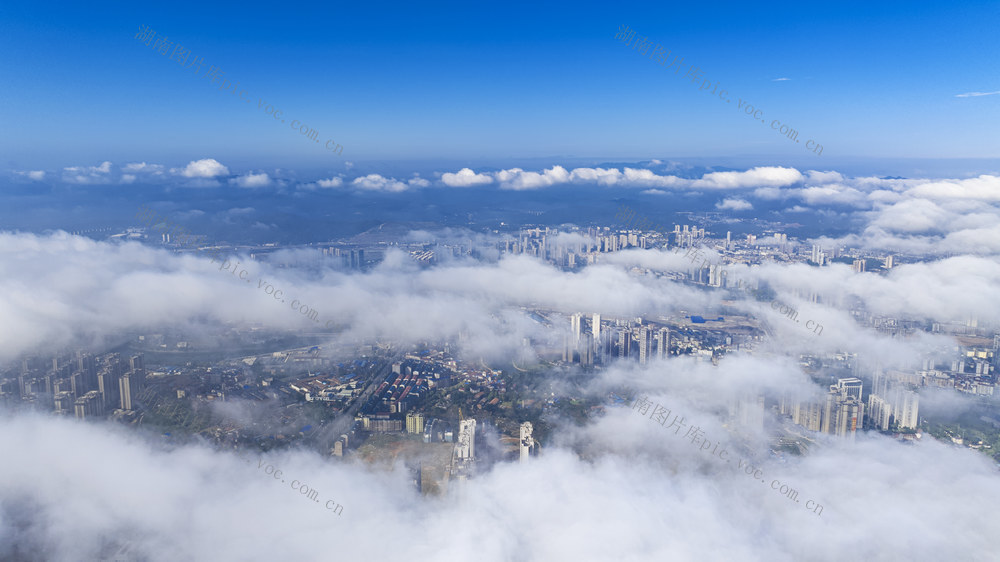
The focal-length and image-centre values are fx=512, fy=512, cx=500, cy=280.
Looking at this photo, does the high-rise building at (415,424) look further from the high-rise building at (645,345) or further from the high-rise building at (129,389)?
the high-rise building at (645,345)

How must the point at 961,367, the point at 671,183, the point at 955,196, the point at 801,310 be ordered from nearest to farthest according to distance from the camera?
the point at 961,367, the point at 801,310, the point at 955,196, the point at 671,183

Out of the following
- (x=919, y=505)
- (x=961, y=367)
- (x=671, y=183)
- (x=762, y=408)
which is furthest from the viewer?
(x=671, y=183)

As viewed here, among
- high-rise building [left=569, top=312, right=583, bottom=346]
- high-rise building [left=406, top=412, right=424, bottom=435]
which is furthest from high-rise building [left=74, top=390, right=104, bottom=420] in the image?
high-rise building [left=569, top=312, right=583, bottom=346]

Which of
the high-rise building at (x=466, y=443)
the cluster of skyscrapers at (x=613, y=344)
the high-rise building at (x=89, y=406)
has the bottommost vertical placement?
the high-rise building at (x=466, y=443)

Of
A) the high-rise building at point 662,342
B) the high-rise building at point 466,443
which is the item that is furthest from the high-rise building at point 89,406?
the high-rise building at point 662,342

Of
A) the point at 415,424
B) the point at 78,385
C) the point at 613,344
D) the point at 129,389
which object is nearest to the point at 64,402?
the point at 78,385

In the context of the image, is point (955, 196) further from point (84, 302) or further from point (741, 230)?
point (84, 302)

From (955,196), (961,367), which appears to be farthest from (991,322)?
(955,196)

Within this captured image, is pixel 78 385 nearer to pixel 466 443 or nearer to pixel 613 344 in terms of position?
pixel 466 443

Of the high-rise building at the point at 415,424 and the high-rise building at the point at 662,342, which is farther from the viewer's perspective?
the high-rise building at the point at 662,342

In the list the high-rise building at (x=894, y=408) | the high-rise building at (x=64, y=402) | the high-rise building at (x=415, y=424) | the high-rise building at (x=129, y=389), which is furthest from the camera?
the high-rise building at (x=894, y=408)

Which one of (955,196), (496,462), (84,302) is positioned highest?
(955,196)
